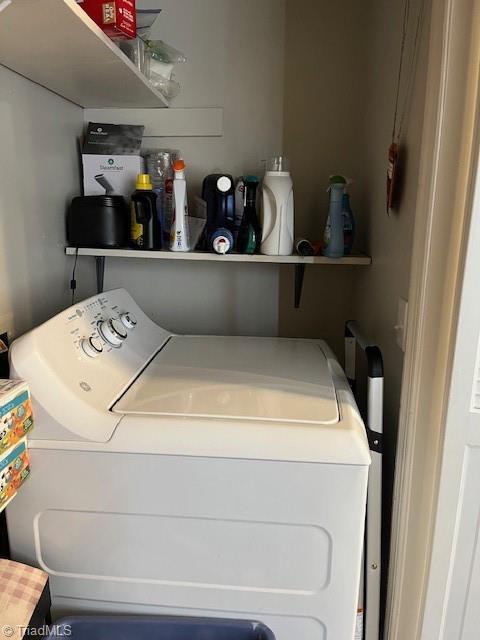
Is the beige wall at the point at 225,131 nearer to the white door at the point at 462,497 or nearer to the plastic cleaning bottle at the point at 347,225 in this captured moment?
the plastic cleaning bottle at the point at 347,225

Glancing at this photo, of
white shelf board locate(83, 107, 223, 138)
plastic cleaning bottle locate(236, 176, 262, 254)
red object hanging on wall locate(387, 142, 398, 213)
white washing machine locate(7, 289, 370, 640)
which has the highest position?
white shelf board locate(83, 107, 223, 138)

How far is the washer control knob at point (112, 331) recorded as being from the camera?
131 cm

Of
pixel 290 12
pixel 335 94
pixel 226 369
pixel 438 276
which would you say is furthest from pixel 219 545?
pixel 290 12

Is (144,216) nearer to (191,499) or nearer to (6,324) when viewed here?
(6,324)

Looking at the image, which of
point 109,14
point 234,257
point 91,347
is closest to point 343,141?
point 234,257

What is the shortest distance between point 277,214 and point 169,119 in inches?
21.4

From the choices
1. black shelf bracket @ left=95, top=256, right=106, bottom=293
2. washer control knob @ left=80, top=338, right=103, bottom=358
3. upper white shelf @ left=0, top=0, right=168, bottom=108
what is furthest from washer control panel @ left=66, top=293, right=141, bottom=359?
upper white shelf @ left=0, top=0, right=168, bottom=108

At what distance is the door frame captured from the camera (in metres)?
0.93

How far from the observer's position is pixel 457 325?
969mm

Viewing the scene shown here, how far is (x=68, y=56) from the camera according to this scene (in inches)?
48.6

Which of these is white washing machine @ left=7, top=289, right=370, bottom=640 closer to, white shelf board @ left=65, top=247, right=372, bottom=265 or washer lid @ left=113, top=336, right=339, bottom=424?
washer lid @ left=113, top=336, right=339, bottom=424

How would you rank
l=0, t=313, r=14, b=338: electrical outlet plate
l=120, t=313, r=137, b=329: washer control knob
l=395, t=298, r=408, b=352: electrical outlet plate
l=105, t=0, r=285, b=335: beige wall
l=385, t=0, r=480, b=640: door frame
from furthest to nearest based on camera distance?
1. l=105, t=0, r=285, b=335: beige wall
2. l=120, t=313, r=137, b=329: washer control knob
3. l=0, t=313, r=14, b=338: electrical outlet plate
4. l=395, t=298, r=408, b=352: electrical outlet plate
5. l=385, t=0, r=480, b=640: door frame

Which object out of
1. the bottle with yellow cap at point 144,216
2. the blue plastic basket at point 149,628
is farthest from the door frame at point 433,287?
the bottle with yellow cap at point 144,216

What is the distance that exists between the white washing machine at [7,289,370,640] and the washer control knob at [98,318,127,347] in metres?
0.15
